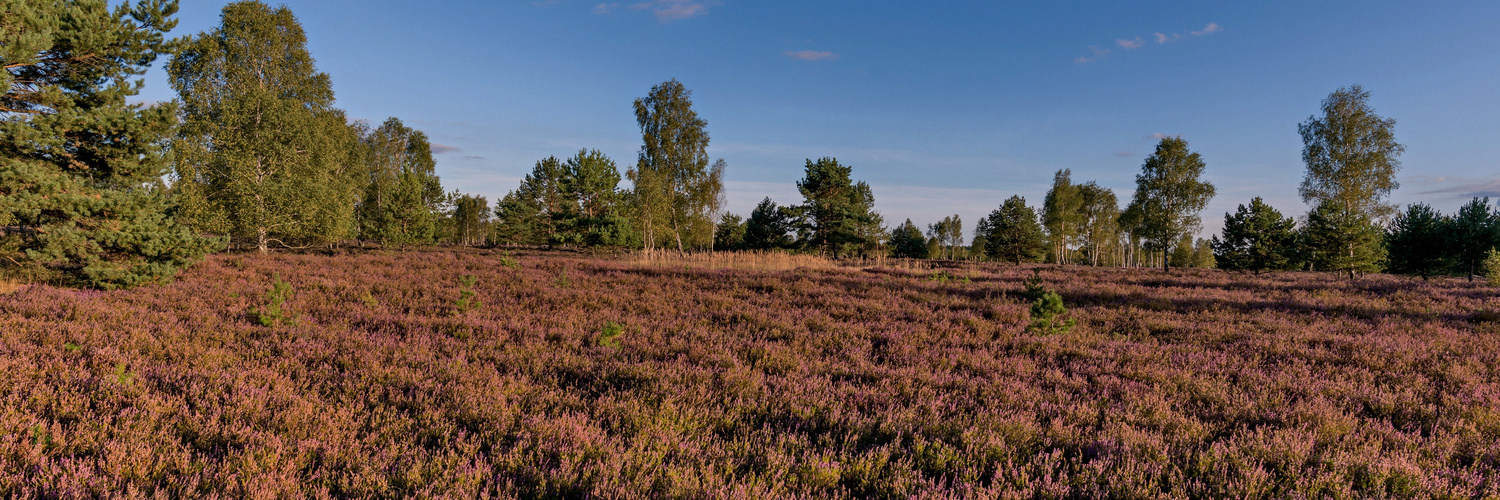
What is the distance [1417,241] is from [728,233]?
168ft

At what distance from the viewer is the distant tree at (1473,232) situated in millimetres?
25427

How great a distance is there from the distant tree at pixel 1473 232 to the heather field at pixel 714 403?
91.0 feet

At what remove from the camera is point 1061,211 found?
4475cm

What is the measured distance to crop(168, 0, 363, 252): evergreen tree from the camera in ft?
68.3

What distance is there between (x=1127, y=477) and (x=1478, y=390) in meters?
5.15

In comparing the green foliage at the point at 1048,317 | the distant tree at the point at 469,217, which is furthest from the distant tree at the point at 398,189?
the green foliage at the point at 1048,317

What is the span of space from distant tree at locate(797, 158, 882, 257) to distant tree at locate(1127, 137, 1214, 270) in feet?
61.5

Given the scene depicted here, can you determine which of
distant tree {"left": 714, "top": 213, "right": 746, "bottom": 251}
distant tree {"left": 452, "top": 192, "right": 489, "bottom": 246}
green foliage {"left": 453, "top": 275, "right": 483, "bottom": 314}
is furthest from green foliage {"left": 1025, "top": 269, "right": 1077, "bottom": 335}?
distant tree {"left": 452, "top": 192, "right": 489, "bottom": 246}

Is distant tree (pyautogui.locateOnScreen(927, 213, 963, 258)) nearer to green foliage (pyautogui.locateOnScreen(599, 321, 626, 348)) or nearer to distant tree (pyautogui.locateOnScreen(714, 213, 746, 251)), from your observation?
distant tree (pyautogui.locateOnScreen(714, 213, 746, 251))

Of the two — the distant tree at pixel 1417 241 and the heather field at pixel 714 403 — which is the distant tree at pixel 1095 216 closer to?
the distant tree at pixel 1417 241

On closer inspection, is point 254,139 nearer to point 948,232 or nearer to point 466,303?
point 466,303

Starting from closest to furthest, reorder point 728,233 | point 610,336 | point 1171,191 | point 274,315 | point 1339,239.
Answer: point 610,336 < point 274,315 < point 1339,239 < point 1171,191 < point 728,233

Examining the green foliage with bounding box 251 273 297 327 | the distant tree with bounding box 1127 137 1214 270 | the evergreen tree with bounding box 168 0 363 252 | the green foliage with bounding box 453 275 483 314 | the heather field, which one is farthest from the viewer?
the distant tree with bounding box 1127 137 1214 270

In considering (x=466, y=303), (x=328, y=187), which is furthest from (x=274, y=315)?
(x=328, y=187)
